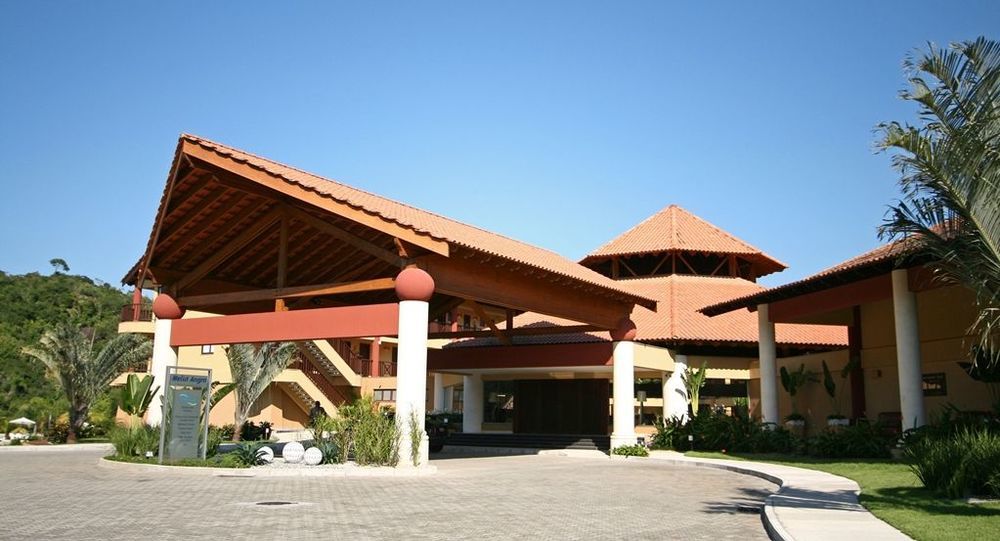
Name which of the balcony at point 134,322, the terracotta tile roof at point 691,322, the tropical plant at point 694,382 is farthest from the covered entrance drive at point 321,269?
the balcony at point 134,322

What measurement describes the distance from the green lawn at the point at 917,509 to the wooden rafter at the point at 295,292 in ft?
37.6

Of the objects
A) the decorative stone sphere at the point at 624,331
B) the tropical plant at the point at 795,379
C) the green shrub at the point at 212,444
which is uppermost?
the decorative stone sphere at the point at 624,331

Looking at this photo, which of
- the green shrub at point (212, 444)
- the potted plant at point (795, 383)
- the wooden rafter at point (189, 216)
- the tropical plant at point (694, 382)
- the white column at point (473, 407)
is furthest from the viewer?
the white column at point (473, 407)

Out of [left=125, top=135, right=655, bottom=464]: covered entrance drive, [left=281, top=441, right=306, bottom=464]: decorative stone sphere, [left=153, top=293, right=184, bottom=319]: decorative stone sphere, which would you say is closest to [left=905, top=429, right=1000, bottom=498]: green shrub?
[left=125, top=135, right=655, bottom=464]: covered entrance drive

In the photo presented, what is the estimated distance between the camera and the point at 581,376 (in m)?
35.3

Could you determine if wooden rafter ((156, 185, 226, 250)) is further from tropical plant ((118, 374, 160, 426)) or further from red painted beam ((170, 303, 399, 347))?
tropical plant ((118, 374, 160, 426))

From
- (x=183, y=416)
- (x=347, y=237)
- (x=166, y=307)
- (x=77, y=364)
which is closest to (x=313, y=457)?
(x=183, y=416)

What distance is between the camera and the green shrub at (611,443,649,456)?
28000 mm

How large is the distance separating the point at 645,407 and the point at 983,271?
25.4m

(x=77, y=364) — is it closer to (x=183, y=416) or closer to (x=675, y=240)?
(x=183, y=416)

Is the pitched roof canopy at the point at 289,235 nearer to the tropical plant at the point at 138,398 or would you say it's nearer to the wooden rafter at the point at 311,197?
the wooden rafter at the point at 311,197

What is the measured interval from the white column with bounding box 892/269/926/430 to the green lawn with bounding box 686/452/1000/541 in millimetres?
2502

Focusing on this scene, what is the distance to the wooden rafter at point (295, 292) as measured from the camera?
2108cm

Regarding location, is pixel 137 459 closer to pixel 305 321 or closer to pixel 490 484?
pixel 305 321
